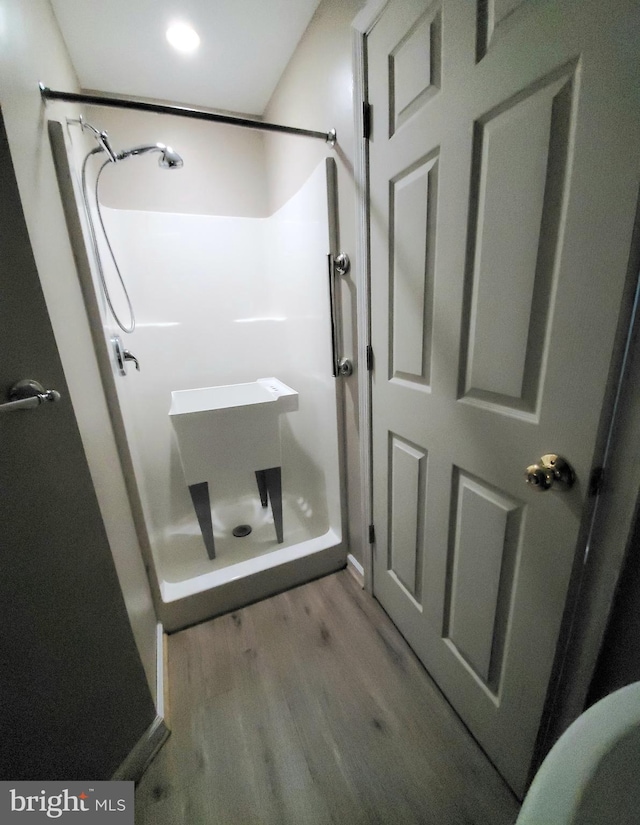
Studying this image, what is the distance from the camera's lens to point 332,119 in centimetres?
119

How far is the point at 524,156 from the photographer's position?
58cm

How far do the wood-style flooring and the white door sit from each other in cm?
12

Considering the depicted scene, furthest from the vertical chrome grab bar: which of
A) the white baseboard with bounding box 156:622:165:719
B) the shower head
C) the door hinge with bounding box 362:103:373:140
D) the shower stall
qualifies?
the white baseboard with bounding box 156:622:165:719

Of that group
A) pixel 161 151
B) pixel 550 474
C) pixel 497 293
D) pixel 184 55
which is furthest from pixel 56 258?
pixel 184 55

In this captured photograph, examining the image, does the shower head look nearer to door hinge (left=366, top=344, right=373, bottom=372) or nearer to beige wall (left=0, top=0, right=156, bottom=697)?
beige wall (left=0, top=0, right=156, bottom=697)

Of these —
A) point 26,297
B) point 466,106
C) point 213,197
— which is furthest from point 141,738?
point 213,197

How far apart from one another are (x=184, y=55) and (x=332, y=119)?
2.67 ft

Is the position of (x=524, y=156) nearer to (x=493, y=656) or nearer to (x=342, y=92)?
(x=342, y=92)

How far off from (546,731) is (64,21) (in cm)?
271

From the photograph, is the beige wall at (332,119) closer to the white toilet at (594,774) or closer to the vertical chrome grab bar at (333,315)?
the vertical chrome grab bar at (333,315)

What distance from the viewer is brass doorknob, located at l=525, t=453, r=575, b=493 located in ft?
1.90

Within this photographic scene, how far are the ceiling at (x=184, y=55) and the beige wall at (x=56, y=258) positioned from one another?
0.73 feet

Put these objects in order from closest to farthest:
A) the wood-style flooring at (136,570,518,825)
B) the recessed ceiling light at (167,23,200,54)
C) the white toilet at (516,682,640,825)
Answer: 1. the white toilet at (516,682,640,825)
2. the wood-style flooring at (136,570,518,825)
3. the recessed ceiling light at (167,23,200,54)

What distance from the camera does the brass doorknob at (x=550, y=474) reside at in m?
0.58
